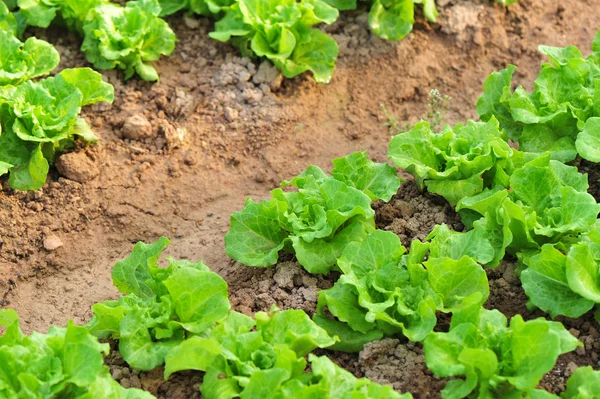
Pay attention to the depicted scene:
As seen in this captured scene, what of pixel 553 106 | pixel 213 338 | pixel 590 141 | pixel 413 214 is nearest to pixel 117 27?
pixel 413 214

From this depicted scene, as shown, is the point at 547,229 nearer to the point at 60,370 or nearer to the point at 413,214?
the point at 413,214

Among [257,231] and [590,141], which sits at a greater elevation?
A: [590,141]

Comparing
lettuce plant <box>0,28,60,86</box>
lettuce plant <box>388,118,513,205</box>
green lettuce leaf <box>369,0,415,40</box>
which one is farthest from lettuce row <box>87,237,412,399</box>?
green lettuce leaf <box>369,0,415,40</box>

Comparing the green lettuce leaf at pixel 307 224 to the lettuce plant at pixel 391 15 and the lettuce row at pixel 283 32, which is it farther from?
the lettuce plant at pixel 391 15

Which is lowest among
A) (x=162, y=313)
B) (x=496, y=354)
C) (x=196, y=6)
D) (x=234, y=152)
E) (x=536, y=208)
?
(x=234, y=152)

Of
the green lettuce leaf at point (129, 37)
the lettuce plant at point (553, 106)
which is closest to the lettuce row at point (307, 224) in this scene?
the lettuce plant at point (553, 106)

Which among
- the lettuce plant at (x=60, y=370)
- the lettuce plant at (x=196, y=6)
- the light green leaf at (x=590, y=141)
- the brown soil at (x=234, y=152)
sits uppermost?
the light green leaf at (x=590, y=141)
